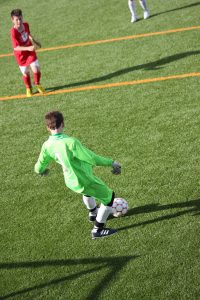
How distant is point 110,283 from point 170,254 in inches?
29.2

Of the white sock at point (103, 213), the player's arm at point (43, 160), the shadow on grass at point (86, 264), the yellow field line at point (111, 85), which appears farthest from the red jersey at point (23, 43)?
the shadow on grass at point (86, 264)

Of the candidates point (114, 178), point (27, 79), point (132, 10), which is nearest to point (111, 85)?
point (27, 79)

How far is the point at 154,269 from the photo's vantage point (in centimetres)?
475

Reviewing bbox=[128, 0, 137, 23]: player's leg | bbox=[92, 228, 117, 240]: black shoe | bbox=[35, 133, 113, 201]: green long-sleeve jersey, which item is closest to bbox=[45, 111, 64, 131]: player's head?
bbox=[35, 133, 113, 201]: green long-sleeve jersey

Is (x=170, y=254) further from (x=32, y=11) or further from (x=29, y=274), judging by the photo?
(x=32, y=11)

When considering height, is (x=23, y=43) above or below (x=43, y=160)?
above

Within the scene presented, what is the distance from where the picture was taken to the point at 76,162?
16.3ft

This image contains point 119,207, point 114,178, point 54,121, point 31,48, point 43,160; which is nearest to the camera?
point 54,121

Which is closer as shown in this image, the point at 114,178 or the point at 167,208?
the point at 167,208

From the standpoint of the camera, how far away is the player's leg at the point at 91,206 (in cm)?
548

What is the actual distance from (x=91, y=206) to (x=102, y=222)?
31cm

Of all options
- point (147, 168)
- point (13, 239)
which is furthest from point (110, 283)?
point (147, 168)

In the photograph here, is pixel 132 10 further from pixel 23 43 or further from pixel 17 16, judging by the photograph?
pixel 17 16

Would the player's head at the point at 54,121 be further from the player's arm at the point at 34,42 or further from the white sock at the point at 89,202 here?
the player's arm at the point at 34,42
